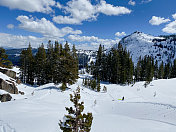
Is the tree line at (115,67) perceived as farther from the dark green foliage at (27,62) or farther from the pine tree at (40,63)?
the dark green foliage at (27,62)

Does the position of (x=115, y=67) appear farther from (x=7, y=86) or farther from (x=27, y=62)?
(x=7, y=86)

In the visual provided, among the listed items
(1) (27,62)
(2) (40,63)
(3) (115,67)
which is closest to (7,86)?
(2) (40,63)

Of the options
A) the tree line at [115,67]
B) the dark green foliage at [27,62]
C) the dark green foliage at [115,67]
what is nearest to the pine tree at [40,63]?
the dark green foliage at [27,62]

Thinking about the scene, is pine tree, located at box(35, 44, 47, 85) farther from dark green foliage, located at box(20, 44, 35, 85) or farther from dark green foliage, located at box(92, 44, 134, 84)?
dark green foliage, located at box(92, 44, 134, 84)

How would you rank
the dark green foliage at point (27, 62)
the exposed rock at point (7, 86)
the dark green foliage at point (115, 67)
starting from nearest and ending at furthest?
1. the exposed rock at point (7, 86)
2. the dark green foliage at point (27, 62)
3. the dark green foliage at point (115, 67)

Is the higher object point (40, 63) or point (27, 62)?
point (27, 62)

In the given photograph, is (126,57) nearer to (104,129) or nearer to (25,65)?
(25,65)

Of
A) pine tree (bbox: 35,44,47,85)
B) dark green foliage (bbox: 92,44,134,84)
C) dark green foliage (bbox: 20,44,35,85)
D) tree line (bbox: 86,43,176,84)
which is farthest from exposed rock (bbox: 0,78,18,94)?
dark green foliage (bbox: 92,44,134,84)

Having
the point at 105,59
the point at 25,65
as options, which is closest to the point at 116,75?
the point at 105,59

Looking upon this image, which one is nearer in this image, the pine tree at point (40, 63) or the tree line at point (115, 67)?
the pine tree at point (40, 63)

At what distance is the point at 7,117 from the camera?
854 centimetres

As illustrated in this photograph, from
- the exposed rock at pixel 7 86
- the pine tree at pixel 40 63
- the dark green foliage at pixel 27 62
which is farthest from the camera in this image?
the dark green foliage at pixel 27 62

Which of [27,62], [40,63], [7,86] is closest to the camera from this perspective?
[7,86]

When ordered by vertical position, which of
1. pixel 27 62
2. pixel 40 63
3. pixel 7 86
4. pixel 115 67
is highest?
pixel 27 62
